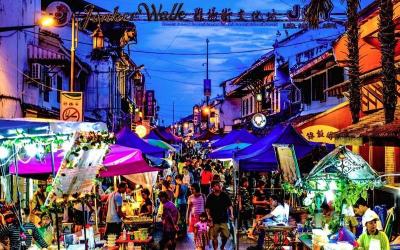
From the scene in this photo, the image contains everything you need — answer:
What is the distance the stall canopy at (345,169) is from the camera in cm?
1030

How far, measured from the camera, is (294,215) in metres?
17.3

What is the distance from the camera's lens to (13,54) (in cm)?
2312

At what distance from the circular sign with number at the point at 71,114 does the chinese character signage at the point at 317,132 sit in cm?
790

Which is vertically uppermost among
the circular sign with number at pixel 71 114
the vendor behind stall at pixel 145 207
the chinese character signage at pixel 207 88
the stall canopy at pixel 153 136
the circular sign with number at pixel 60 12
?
the chinese character signage at pixel 207 88

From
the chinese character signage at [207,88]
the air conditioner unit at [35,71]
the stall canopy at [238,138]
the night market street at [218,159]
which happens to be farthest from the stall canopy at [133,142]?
the chinese character signage at [207,88]

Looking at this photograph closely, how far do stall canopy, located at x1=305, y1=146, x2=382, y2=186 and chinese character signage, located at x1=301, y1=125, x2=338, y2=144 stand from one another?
24.8 ft

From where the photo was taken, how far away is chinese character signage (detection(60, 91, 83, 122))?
69.2 ft

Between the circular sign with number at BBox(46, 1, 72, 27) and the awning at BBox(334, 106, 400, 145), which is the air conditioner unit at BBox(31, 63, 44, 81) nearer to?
the circular sign with number at BBox(46, 1, 72, 27)

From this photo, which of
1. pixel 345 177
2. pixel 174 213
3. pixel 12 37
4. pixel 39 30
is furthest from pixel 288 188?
pixel 39 30

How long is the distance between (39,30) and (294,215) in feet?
51.2

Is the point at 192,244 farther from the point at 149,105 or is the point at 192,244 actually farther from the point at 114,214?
the point at 149,105

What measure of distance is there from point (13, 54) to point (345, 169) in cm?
1633

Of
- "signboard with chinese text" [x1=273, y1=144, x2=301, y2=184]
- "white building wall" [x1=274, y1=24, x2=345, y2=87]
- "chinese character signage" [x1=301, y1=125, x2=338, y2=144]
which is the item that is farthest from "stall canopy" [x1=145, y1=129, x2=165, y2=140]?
"signboard with chinese text" [x1=273, y1=144, x2=301, y2=184]

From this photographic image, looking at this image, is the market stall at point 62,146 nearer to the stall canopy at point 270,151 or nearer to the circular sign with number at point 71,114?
the stall canopy at point 270,151
